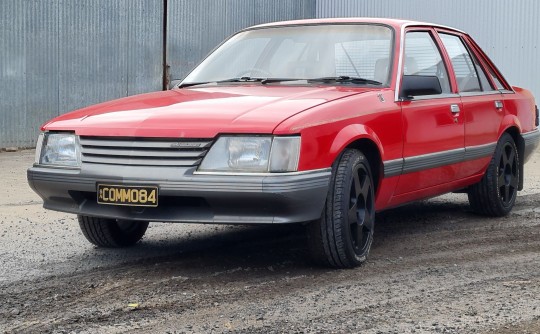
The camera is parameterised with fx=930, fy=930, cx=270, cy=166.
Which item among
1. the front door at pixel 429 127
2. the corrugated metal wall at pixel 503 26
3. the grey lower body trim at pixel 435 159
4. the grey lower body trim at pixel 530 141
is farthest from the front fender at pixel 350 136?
the corrugated metal wall at pixel 503 26

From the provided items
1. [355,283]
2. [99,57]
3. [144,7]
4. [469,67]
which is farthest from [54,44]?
[355,283]

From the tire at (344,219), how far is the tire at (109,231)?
5.13ft

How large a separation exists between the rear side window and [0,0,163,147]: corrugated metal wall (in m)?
8.72

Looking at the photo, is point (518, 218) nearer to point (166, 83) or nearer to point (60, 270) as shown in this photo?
point (60, 270)

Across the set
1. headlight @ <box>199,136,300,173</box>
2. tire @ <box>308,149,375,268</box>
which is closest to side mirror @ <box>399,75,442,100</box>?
tire @ <box>308,149,375,268</box>

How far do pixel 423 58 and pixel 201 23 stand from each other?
1138 centimetres

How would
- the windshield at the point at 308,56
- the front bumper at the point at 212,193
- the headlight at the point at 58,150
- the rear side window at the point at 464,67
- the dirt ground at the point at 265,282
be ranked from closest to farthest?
the dirt ground at the point at 265,282 < the front bumper at the point at 212,193 < the headlight at the point at 58,150 < the windshield at the point at 308,56 < the rear side window at the point at 464,67

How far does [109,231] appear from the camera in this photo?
6.16 m

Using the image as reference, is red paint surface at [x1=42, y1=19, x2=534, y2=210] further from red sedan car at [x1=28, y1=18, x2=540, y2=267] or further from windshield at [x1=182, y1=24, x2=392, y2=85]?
windshield at [x1=182, y1=24, x2=392, y2=85]

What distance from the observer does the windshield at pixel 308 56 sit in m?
6.15

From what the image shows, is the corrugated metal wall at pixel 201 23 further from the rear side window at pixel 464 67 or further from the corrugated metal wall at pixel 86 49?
the rear side window at pixel 464 67

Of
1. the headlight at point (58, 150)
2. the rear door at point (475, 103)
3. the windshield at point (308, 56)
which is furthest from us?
the rear door at point (475, 103)

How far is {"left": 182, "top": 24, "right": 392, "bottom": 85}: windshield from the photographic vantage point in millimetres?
6152

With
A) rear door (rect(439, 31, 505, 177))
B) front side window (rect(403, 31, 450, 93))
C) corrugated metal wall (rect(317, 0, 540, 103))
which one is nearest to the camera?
front side window (rect(403, 31, 450, 93))
